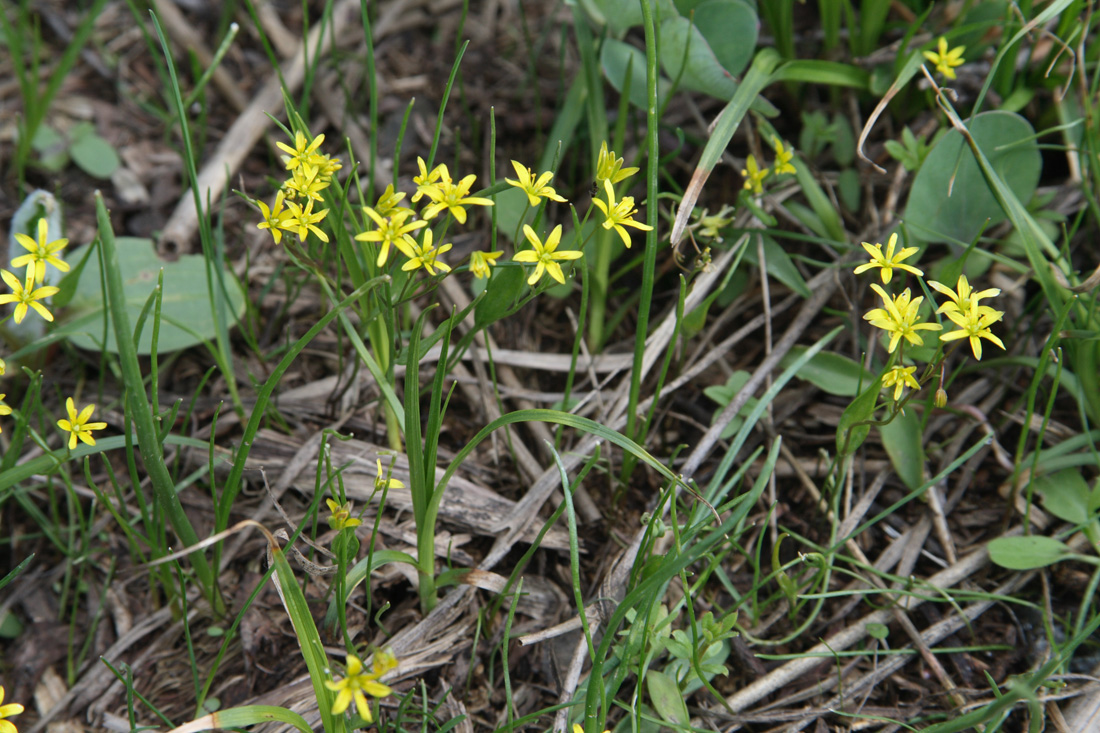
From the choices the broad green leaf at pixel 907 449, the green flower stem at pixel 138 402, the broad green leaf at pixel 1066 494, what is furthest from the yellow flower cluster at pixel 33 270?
the broad green leaf at pixel 1066 494

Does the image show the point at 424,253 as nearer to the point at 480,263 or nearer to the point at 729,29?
the point at 480,263

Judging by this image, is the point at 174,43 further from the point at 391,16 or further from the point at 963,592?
the point at 963,592

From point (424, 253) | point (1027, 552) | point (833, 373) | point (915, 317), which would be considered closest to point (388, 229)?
point (424, 253)

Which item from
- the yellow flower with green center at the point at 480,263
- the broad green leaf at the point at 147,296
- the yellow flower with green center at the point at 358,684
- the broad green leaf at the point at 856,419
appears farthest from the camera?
the broad green leaf at the point at 147,296

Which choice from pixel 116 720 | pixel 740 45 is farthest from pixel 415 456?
pixel 740 45

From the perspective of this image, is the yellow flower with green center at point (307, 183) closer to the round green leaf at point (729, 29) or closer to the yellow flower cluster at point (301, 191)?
the yellow flower cluster at point (301, 191)

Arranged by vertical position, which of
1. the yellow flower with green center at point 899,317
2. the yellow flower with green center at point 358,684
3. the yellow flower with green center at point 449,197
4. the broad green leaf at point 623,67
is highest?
the broad green leaf at point 623,67

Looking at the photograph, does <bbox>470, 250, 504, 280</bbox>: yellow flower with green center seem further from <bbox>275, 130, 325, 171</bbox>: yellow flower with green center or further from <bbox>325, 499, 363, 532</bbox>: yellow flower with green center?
<bbox>325, 499, 363, 532</bbox>: yellow flower with green center

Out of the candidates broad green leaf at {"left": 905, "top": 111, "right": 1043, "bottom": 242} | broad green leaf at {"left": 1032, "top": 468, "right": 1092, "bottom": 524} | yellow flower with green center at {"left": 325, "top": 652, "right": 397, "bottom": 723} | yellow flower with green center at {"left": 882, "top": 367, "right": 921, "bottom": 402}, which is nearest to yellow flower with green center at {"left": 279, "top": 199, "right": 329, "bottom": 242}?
yellow flower with green center at {"left": 325, "top": 652, "right": 397, "bottom": 723}
